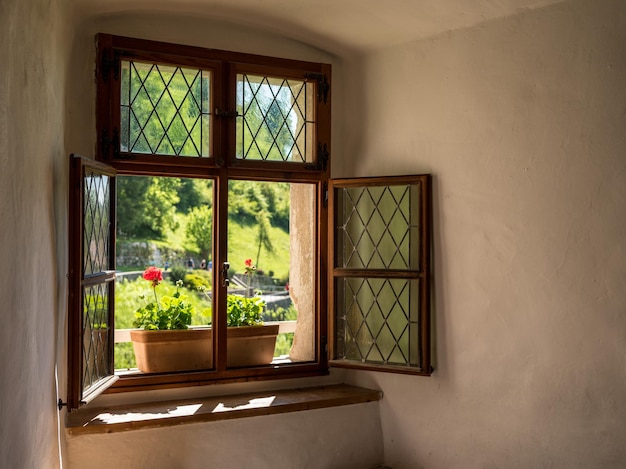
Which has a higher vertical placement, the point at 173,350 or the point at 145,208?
the point at 145,208

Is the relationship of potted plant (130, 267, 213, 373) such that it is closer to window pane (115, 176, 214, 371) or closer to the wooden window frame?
the wooden window frame

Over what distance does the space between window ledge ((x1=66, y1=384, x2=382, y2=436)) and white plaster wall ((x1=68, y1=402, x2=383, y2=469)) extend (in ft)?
0.17

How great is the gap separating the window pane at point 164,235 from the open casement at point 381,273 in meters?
4.27

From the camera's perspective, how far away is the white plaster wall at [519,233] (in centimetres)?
315

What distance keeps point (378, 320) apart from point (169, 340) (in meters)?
1.22

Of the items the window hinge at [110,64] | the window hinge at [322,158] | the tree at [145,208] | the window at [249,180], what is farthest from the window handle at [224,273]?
the tree at [145,208]

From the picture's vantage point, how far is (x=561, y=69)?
3322 mm

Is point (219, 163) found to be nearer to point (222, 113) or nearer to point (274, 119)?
point (222, 113)

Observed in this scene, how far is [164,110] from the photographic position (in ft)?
12.9

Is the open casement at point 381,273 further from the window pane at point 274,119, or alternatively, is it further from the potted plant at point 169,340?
the potted plant at point 169,340

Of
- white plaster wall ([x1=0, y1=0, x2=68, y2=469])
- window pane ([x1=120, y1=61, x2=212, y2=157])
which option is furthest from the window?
white plaster wall ([x1=0, y1=0, x2=68, y2=469])

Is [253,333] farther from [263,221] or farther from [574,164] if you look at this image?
[263,221]

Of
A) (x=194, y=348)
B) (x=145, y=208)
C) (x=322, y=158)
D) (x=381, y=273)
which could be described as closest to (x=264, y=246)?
(x=145, y=208)

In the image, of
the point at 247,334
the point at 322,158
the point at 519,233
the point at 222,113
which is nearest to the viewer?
the point at 519,233
